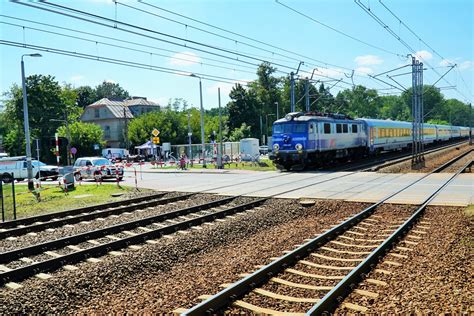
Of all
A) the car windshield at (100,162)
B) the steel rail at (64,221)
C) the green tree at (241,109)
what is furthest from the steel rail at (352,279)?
the green tree at (241,109)

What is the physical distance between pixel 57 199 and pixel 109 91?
12261cm

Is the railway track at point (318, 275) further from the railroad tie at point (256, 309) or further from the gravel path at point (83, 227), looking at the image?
the gravel path at point (83, 227)

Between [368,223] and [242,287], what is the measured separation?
5.92 meters

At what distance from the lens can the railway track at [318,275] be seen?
5.70 metres

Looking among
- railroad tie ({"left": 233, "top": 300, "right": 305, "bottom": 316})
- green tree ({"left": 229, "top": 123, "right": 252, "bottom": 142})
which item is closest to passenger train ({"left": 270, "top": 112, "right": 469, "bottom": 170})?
railroad tie ({"left": 233, "top": 300, "right": 305, "bottom": 316})

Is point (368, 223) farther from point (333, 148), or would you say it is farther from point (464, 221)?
point (333, 148)

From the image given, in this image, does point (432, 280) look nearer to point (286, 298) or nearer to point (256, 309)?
point (286, 298)

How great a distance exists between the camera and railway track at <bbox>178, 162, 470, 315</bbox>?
570 centimetres

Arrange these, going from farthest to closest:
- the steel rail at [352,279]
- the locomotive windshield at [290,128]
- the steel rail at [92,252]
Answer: the locomotive windshield at [290,128]
the steel rail at [92,252]
the steel rail at [352,279]

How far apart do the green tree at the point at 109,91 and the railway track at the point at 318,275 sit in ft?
416

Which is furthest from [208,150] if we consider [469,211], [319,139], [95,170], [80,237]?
[80,237]

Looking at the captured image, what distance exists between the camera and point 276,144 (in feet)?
95.2

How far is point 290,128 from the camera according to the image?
28.4 m

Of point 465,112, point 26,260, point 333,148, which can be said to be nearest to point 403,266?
point 26,260
